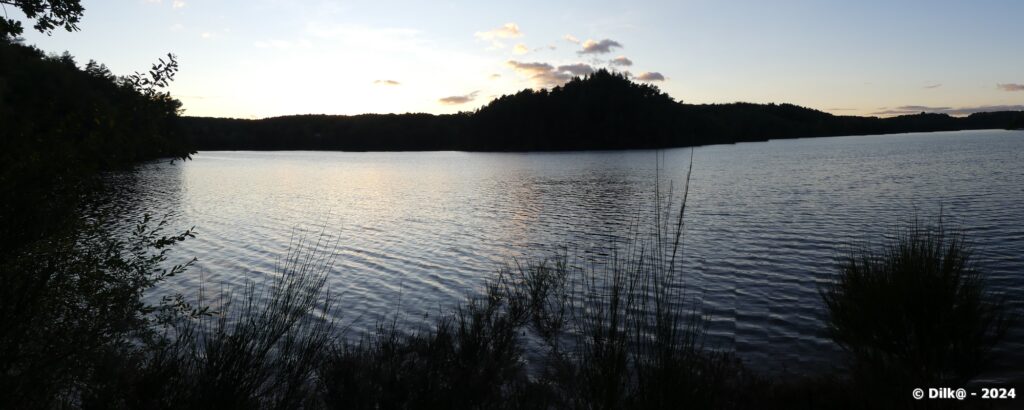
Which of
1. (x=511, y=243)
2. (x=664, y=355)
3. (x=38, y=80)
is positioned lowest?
(x=511, y=243)

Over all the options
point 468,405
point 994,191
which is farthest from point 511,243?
point 994,191

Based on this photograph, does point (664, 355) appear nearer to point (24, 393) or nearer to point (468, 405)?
point (468, 405)

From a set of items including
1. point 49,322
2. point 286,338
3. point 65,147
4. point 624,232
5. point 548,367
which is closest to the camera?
point 65,147

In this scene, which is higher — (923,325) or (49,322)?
(49,322)

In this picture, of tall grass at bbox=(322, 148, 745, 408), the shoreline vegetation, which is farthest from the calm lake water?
tall grass at bbox=(322, 148, 745, 408)

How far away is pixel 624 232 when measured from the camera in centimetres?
2445

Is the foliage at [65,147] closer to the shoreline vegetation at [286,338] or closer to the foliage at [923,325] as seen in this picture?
the shoreline vegetation at [286,338]

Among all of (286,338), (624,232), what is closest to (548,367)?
(286,338)

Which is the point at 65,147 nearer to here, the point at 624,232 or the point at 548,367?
the point at 548,367

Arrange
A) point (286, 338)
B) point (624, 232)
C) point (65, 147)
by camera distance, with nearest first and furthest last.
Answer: point (65, 147)
point (286, 338)
point (624, 232)

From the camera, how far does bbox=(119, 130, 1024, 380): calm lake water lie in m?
12.6

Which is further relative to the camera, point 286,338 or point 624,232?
point 624,232

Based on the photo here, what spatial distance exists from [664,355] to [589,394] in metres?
1.46

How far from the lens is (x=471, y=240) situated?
2339 cm
